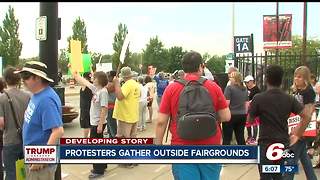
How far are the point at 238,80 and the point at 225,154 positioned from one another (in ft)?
14.7

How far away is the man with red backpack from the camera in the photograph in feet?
14.4

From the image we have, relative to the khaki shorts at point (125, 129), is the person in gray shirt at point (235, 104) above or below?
above

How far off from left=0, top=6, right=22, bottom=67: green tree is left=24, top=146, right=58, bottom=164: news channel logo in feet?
169

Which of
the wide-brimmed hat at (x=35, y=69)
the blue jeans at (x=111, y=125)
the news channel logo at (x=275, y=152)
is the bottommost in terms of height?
the blue jeans at (x=111, y=125)

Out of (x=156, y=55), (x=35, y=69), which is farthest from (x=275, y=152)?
(x=156, y=55)

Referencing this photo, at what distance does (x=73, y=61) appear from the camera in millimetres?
6266

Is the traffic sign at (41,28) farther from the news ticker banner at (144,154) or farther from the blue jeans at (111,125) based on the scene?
the blue jeans at (111,125)

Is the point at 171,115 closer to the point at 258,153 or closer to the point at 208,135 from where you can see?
the point at 208,135

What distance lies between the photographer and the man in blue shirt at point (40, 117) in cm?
438

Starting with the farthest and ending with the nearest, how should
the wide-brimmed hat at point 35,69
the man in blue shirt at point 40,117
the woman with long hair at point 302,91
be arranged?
the woman with long hair at point 302,91, the wide-brimmed hat at point 35,69, the man in blue shirt at point 40,117

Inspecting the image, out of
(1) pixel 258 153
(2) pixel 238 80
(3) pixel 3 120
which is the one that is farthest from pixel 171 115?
(2) pixel 238 80

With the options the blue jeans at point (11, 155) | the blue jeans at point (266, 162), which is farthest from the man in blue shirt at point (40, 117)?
the blue jeans at point (266, 162)

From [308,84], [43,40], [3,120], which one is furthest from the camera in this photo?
[43,40]

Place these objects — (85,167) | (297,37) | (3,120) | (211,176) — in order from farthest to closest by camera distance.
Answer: (297,37), (85,167), (3,120), (211,176)
